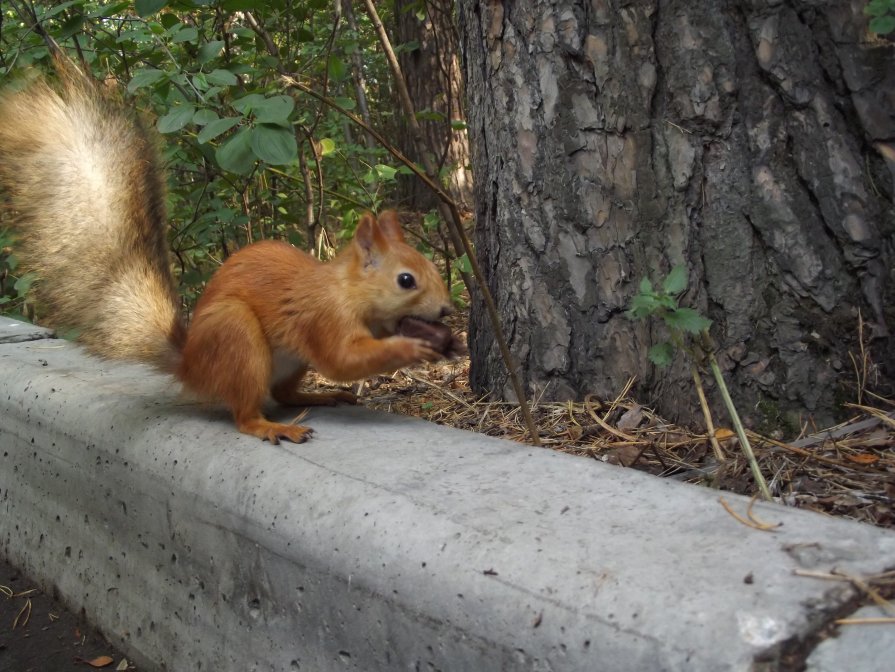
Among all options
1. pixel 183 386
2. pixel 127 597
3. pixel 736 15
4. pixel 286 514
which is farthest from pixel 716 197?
pixel 127 597

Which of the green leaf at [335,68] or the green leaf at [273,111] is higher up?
the green leaf at [335,68]

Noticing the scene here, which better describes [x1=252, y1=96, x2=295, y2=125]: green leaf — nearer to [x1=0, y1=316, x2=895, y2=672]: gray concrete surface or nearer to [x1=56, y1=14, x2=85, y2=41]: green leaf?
[x1=0, y1=316, x2=895, y2=672]: gray concrete surface

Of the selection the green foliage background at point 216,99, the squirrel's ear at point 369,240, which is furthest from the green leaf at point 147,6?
the squirrel's ear at point 369,240

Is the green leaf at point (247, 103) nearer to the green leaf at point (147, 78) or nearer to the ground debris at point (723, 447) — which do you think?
the green leaf at point (147, 78)

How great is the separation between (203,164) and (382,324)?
2.10 m

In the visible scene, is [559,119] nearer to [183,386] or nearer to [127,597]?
[183,386]

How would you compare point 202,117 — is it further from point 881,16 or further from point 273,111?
point 881,16

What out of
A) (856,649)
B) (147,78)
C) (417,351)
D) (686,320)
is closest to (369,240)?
(417,351)

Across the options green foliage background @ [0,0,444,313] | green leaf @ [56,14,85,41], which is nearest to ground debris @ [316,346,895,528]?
A: green foliage background @ [0,0,444,313]

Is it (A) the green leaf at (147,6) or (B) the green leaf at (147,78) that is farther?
(B) the green leaf at (147,78)

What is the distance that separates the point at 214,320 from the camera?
2.33 m

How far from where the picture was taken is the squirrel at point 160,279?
2316 mm

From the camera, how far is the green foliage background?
2266 millimetres

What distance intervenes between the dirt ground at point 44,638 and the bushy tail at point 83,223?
2.58 feet
